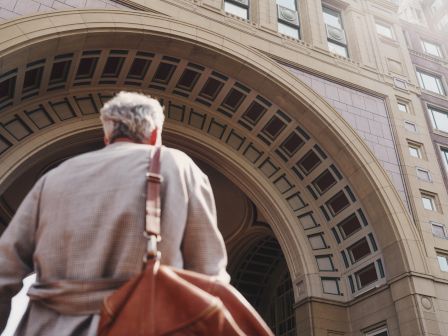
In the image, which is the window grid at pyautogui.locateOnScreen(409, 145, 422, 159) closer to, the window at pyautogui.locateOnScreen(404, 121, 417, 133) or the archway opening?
the window at pyautogui.locateOnScreen(404, 121, 417, 133)

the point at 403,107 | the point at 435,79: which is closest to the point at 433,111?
the point at 403,107

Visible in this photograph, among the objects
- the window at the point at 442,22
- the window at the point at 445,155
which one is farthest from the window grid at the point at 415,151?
the window at the point at 442,22

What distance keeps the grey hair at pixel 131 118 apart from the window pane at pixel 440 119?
14.9m

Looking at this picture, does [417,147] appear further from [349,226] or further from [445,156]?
[349,226]

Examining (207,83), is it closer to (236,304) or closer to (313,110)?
(313,110)

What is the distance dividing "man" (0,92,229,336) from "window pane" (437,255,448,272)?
37.0 ft

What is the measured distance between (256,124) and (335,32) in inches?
193

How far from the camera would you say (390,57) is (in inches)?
619

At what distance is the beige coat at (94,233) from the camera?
168 cm

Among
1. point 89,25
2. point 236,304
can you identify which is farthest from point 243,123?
point 236,304

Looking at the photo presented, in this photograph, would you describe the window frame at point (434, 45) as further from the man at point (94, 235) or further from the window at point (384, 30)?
the man at point (94, 235)

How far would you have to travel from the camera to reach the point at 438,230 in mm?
12219

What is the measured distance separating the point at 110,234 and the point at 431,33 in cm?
2040

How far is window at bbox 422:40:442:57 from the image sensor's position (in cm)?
1858
